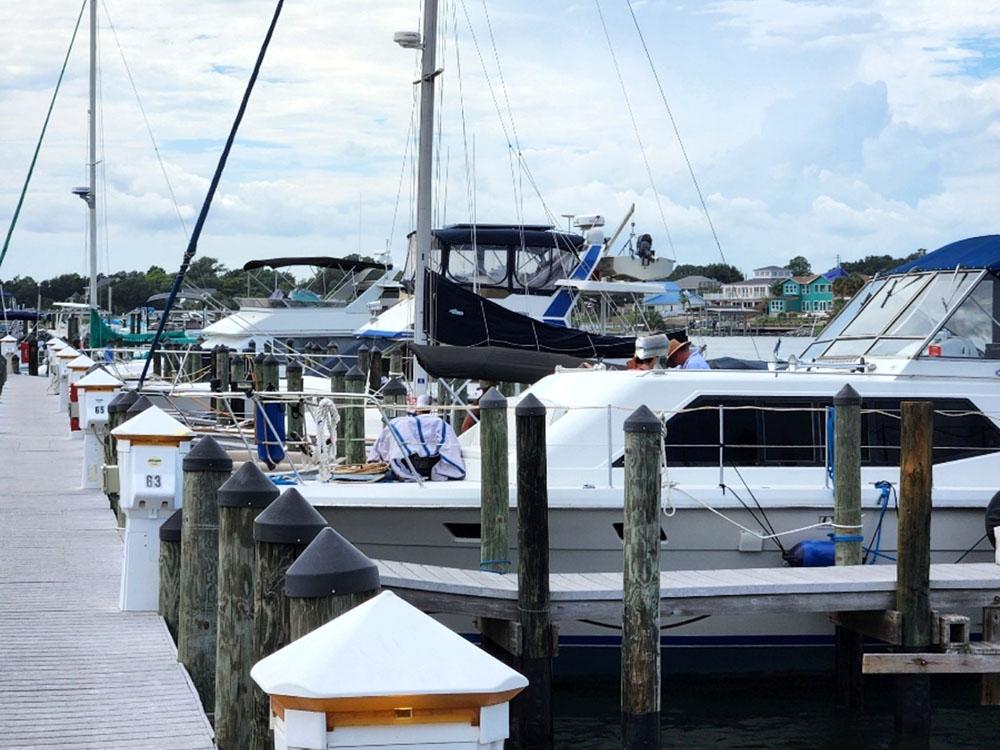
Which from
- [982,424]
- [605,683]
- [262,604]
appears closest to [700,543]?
[605,683]

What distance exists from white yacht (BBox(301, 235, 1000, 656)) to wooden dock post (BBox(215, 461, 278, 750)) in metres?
4.53

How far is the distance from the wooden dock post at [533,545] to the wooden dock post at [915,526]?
2673mm

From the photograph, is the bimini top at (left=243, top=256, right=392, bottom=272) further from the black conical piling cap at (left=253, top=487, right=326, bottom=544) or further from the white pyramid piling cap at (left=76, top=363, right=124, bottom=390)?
the black conical piling cap at (left=253, top=487, right=326, bottom=544)

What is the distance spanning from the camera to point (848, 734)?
1149cm

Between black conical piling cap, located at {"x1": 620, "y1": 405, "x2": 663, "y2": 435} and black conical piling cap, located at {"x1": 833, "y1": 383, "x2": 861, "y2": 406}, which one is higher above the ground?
black conical piling cap, located at {"x1": 833, "y1": 383, "x2": 861, "y2": 406}

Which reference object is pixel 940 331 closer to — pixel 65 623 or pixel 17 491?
pixel 65 623

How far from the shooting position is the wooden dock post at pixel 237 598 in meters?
6.76

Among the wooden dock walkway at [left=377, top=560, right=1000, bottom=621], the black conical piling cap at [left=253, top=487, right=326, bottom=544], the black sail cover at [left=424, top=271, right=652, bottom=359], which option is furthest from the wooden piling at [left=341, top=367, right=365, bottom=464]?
the black conical piling cap at [left=253, top=487, right=326, bottom=544]

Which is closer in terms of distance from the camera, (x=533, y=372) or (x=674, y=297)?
(x=533, y=372)

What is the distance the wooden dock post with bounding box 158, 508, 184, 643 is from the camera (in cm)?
884

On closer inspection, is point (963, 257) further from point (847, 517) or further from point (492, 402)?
point (492, 402)

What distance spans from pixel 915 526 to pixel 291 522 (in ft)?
19.3

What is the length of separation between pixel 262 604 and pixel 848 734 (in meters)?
6.91

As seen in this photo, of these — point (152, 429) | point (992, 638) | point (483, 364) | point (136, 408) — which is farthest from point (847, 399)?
point (136, 408)
